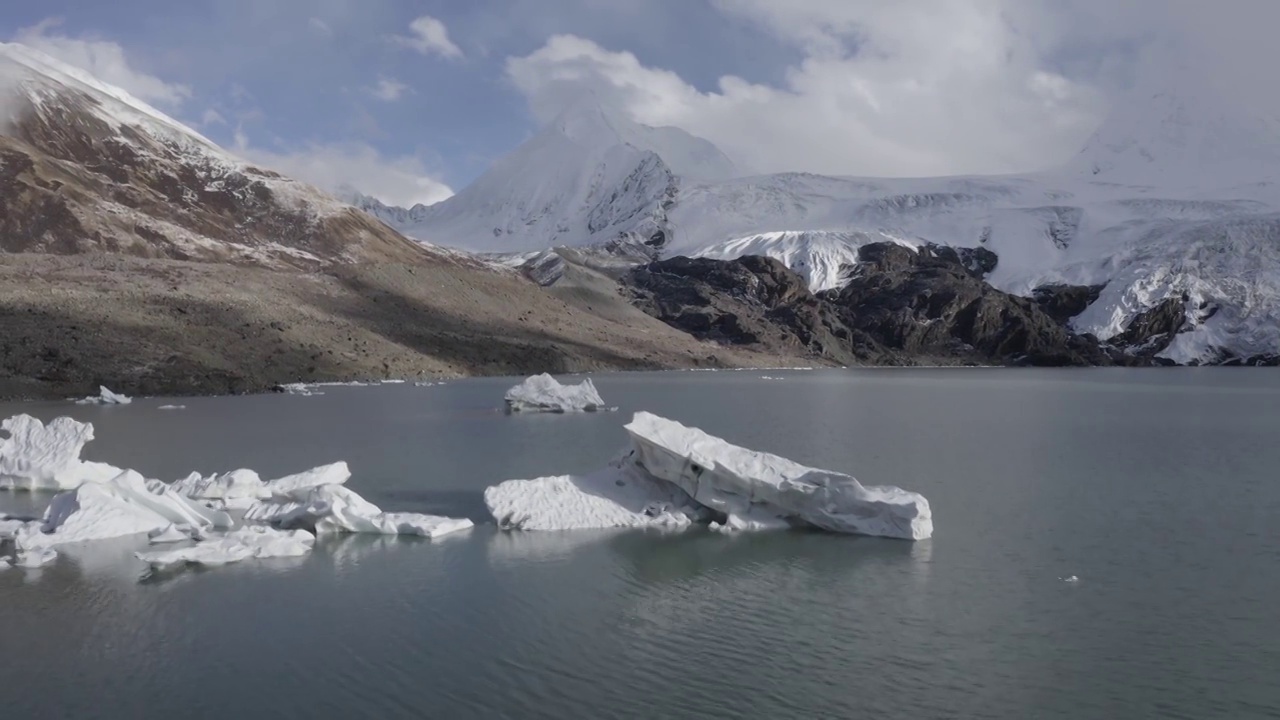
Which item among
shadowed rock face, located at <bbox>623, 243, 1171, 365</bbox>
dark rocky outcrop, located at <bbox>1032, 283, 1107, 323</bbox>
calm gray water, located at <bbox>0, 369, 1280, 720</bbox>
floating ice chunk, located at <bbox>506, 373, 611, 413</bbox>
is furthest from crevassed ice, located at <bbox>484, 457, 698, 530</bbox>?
dark rocky outcrop, located at <bbox>1032, 283, 1107, 323</bbox>

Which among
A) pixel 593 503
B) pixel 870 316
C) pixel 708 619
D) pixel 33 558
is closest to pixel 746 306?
pixel 870 316

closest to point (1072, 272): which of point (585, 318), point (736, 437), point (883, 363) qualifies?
point (883, 363)

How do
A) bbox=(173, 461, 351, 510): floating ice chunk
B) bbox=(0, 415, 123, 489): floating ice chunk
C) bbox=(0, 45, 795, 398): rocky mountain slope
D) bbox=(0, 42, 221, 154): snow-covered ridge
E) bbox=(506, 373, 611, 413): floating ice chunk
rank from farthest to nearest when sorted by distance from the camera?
1. bbox=(0, 42, 221, 154): snow-covered ridge
2. bbox=(0, 45, 795, 398): rocky mountain slope
3. bbox=(506, 373, 611, 413): floating ice chunk
4. bbox=(0, 415, 123, 489): floating ice chunk
5. bbox=(173, 461, 351, 510): floating ice chunk

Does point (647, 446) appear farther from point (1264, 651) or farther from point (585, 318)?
point (585, 318)

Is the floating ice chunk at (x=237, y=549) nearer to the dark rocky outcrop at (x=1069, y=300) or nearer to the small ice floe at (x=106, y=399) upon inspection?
the small ice floe at (x=106, y=399)

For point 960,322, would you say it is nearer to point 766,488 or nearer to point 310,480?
point 766,488

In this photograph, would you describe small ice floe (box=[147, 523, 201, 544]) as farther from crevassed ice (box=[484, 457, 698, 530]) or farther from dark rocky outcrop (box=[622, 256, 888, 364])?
dark rocky outcrop (box=[622, 256, 888, 364])

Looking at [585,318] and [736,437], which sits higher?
[585,318]
